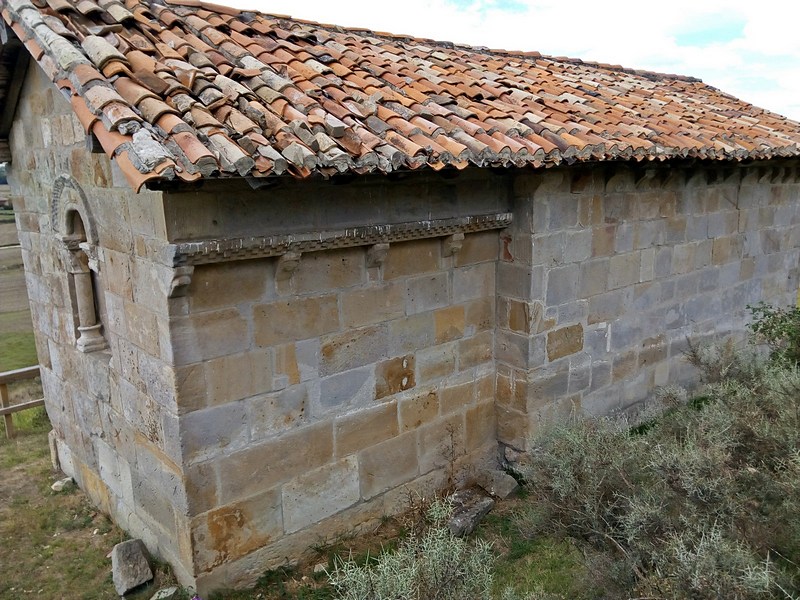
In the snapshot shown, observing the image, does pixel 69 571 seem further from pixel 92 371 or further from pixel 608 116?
pixel 608 116

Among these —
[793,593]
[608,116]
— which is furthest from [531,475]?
[608,116]

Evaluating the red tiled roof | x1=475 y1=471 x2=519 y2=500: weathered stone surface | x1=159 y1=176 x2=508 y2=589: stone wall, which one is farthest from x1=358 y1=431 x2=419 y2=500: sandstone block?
the red tiled roof

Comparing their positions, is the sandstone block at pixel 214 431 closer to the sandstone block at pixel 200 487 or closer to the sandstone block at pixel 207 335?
the sandstone block at pixel 200 487

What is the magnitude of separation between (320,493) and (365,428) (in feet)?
1.77

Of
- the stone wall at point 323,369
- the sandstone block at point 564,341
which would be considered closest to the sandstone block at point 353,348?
the stone wall at point 323,369

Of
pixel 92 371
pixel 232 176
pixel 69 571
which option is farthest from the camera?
pixel 92 371

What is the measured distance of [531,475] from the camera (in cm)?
398

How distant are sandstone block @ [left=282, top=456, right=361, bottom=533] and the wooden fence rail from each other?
4356 mm

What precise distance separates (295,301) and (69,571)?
8.90 feet

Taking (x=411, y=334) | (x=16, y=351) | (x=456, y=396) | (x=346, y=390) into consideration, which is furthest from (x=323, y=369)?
(x=16, y=351)

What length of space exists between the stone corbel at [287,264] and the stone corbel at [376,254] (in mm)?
553

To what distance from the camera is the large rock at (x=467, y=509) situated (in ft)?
14.3

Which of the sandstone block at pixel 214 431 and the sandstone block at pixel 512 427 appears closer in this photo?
the sandstone block at pixel 214 431

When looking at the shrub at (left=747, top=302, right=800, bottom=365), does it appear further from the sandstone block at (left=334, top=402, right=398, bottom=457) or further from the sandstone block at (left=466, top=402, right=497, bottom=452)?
the sandstone block at (left=334, top=402, right=398, bottom=457)
